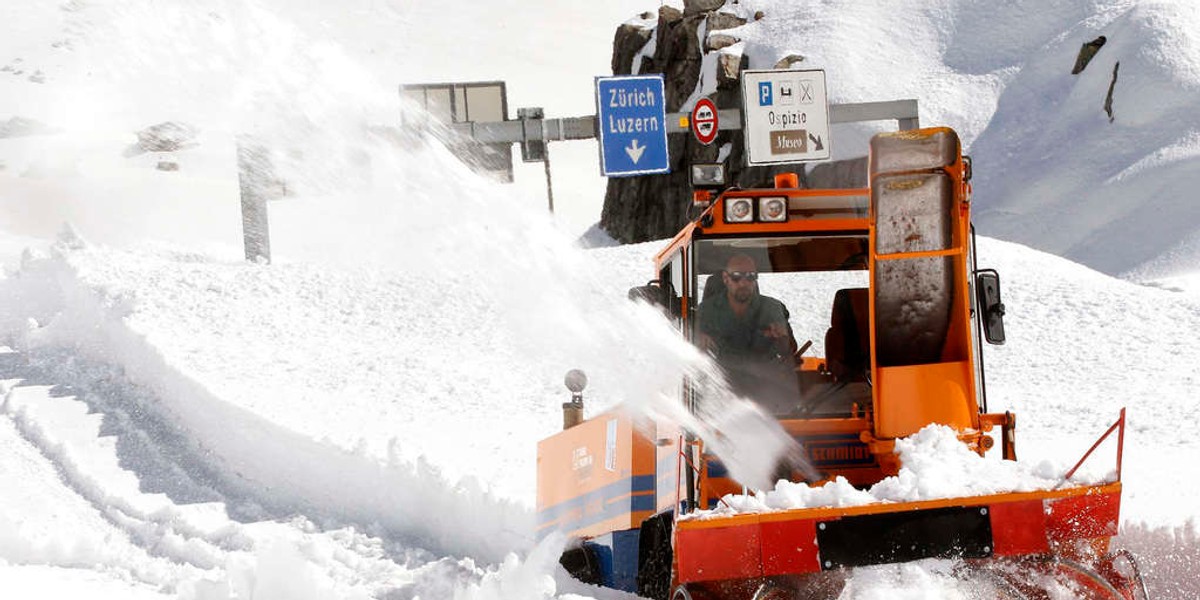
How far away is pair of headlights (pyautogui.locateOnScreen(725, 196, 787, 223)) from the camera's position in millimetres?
5184

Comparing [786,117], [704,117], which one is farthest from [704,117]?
[786,117]

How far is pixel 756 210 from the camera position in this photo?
5223 millimetres

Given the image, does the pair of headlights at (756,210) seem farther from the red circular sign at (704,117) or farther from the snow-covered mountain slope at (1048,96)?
the snow-covered mountain slope at (1048,96)

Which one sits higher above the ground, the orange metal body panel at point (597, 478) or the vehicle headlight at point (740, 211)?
the vehicle headlight at point (740, 211)

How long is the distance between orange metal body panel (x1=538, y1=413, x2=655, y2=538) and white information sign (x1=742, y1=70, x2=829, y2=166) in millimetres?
10944

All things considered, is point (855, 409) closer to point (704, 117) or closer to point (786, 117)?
point (704, 117)

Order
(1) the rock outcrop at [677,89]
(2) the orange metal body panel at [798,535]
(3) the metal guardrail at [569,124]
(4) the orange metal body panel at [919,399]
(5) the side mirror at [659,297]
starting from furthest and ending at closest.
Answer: (1) the rock outcrop at [677,89] → (3) the metal guardrail at [569,124] → (5) the side mirror at [659,297] → (4) the orange metal body panel at [919,399] → (2) the orange metal body panel at [798,535]

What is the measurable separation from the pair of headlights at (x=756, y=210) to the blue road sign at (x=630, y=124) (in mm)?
12955

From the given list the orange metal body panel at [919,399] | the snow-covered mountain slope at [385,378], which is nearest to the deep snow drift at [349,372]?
the snow-covered mountain slope at [385,378]

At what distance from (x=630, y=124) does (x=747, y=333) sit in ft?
43.4

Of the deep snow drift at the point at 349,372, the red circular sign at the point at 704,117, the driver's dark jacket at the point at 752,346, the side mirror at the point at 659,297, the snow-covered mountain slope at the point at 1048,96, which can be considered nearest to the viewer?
the driver's dark jacket at the point at 752,346

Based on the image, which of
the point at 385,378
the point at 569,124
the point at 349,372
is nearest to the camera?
the point at 385,378

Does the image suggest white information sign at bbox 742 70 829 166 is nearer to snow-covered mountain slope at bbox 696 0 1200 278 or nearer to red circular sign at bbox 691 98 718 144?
red circular sign at bbox 691 98 718 144

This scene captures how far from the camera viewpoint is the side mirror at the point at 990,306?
4.89 meters
